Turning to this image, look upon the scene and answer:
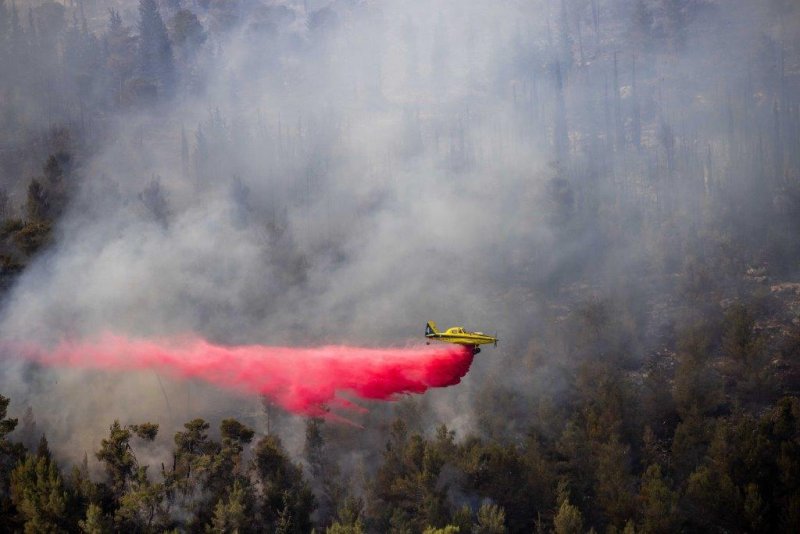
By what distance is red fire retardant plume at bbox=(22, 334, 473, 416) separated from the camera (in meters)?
59.3

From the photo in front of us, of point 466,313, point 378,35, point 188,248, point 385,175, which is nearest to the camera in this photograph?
point 188,248

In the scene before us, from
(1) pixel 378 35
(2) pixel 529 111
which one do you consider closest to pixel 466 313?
(2) pixel 529 111

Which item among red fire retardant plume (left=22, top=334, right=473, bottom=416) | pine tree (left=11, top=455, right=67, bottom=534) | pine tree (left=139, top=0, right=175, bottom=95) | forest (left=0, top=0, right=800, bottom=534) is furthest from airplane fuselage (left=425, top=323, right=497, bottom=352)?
pine tree (left=139, top=0, right=175, bottom=95)

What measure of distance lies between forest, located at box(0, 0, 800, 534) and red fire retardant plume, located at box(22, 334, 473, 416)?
2.80 m

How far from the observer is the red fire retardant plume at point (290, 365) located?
59.3m

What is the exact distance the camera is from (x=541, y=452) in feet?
228

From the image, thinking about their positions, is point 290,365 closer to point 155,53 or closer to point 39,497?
point 39,497

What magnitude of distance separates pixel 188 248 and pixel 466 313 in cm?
4238

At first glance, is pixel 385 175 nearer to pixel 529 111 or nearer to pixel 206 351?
pixel 529 111

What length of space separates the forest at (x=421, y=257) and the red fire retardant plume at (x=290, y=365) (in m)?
2.80

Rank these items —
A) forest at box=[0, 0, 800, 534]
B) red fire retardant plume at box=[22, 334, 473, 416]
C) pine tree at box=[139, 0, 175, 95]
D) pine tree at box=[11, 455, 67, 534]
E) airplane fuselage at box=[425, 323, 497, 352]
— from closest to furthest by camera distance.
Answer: pine tree at box=[11, 455, 67, 534], airplane fuselage at box=[425, 323, 497, 352], forest at box=[0, 0, 800, 534], red fire retardant plume at box=[22, 334, 473, 416], pine tree at box=[139, 0, 175, 95]

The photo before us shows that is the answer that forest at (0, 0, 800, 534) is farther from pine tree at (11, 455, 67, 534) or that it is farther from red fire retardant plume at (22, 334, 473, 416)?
red fire retardant plume at (22, 334, 473, 416)

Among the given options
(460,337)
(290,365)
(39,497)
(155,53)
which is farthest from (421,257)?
(155,53)

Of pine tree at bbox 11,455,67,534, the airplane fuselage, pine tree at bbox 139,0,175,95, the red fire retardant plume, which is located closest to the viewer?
pine tree at bbox 11,455,67,534
